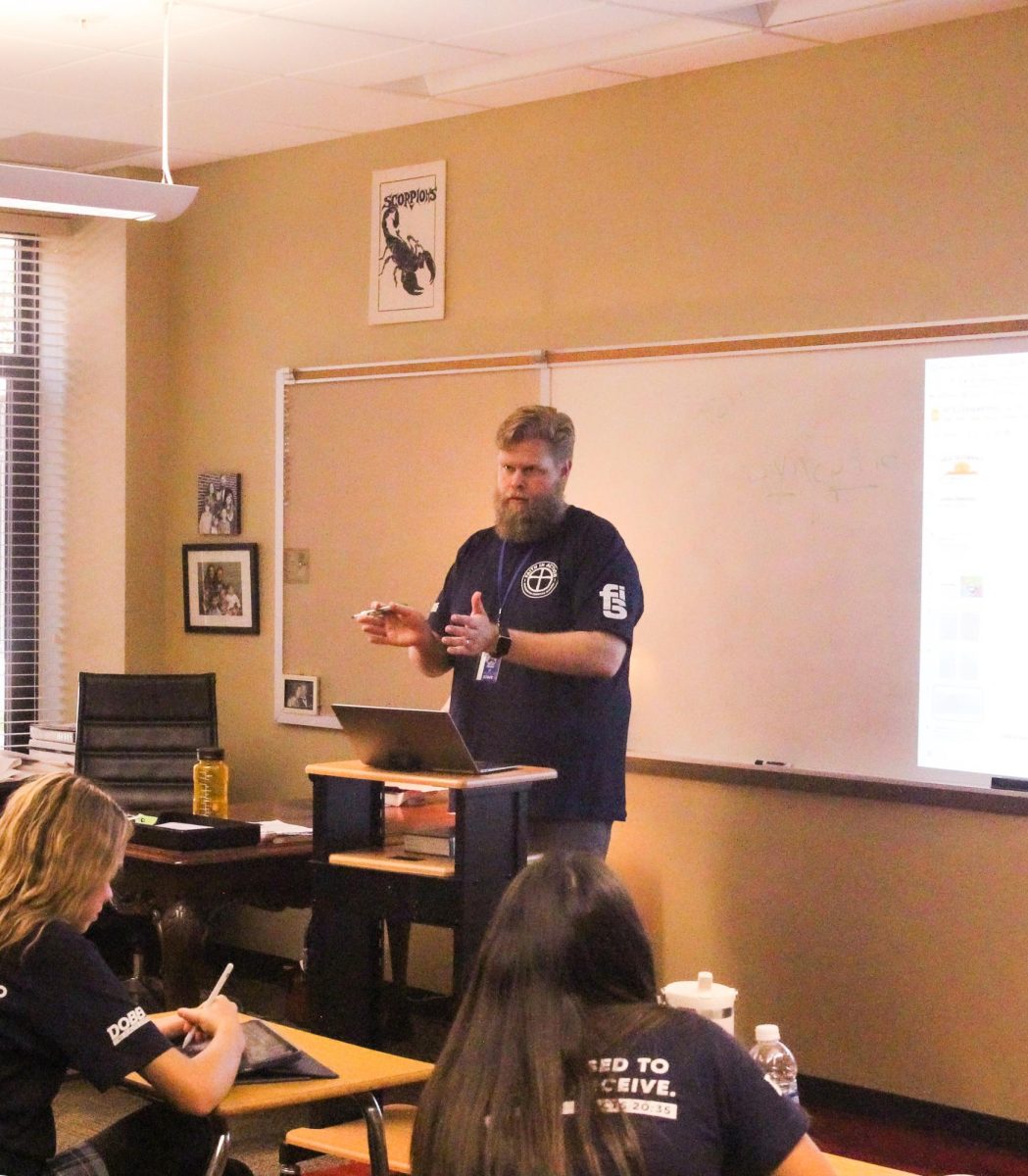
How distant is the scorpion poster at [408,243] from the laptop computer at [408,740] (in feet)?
7.13

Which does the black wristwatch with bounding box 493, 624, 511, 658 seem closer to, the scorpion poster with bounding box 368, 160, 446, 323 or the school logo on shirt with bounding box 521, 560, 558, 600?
the school logo on shirt with bounding box 521, 560, 558, 600

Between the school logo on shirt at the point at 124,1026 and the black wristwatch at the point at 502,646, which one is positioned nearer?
the school logo on shirt at the point at 124,1026

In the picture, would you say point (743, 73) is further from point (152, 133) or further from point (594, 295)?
point (152, 133)

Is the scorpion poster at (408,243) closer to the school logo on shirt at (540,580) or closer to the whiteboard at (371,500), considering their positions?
the whiteboard at (371,500)

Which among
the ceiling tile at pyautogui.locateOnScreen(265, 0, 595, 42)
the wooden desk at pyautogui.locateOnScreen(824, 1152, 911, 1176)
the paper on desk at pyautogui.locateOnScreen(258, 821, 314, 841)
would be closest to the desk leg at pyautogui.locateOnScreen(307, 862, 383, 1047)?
the paper on desk at pyautogui.locateOnScreen(258, 821, 314, 841)

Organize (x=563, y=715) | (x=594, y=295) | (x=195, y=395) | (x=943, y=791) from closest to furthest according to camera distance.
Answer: (x=563, y=715) < (x=943, y=791) < (x=594, y=295) < (x=195, y=395)

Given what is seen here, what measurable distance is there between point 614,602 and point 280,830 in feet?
4.13

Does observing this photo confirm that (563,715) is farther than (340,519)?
No

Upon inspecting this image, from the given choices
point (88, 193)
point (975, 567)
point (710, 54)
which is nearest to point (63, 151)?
point (88, 193)

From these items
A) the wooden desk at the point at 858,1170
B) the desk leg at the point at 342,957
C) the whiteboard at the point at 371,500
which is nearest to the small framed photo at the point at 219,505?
the whiteboard at the point at 371,500

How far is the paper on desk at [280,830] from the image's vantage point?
4316 millimetres

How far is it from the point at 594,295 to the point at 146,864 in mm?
2209

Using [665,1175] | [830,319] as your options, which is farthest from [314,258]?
[665,1175]

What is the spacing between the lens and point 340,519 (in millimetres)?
5605
